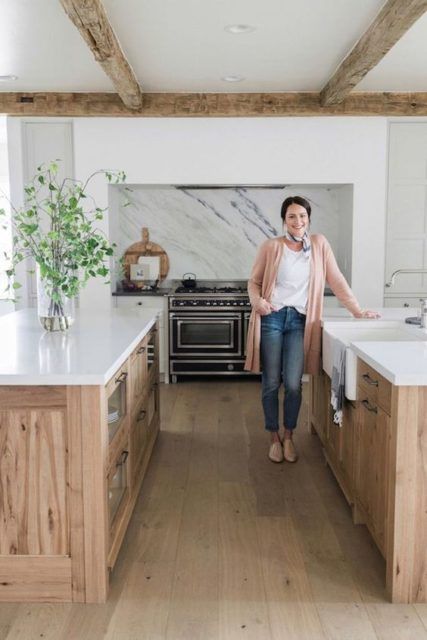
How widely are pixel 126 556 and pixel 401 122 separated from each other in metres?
4.60

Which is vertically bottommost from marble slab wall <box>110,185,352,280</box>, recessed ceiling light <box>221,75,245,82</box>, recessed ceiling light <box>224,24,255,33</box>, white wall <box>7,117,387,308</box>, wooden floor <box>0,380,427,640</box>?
wooden floor <box>0,380,427,640</box>

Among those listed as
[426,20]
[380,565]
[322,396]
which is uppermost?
[426,20]

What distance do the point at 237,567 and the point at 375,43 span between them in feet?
9.97

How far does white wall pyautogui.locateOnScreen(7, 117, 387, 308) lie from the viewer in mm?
5750

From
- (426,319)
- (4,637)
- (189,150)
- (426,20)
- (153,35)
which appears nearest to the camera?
(4,637)

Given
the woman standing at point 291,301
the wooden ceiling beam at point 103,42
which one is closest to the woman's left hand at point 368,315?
the woman standing at point 291,301

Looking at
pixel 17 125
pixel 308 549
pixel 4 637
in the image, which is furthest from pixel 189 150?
pixel 4 637

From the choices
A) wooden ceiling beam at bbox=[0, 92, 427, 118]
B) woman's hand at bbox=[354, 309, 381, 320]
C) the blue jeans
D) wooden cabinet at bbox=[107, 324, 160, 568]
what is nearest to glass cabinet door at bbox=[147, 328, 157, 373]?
wooden cabinet at bbox=[107, 324, 160, 568]

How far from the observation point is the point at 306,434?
4.40m

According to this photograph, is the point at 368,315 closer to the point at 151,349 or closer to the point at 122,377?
the point at 151,349

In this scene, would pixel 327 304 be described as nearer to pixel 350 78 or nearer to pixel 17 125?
pixel 350 78

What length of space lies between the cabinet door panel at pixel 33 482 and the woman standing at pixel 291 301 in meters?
1.66

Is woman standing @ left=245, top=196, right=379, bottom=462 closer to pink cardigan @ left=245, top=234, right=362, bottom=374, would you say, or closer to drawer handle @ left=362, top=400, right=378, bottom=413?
pink cardigan @ left=245, top=234, right=362, bottom=374

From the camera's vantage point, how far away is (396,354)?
258 centimetres
